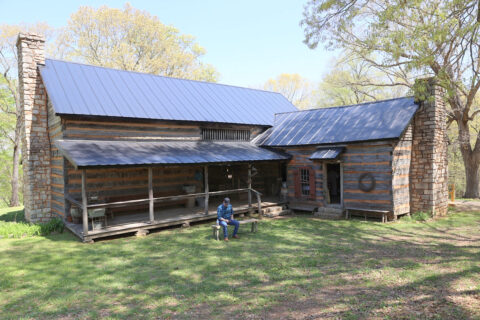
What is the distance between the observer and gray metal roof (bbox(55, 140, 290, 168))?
11367 mm

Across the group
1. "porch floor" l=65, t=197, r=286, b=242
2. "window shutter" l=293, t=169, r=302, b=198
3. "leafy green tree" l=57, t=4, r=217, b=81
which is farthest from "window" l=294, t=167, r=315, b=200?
"leafy green tree" l=57, t=4, r=217, b=81

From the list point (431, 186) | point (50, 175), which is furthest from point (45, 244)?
point (431, 186)

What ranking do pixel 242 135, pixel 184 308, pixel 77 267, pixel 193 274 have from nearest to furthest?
pixel 184 308 < pixel 193 274 < pixel 77 267 < pixel 242 135

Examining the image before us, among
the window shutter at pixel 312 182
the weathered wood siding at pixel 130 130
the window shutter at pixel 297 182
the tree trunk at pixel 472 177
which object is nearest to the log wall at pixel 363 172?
the window shutter at pixel 312 182

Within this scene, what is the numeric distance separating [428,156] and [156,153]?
11.9 metres

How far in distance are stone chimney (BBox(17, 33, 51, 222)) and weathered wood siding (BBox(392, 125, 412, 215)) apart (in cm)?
1509

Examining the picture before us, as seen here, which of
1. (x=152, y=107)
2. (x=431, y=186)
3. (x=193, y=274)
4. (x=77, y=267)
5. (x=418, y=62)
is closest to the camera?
(x=193, y=274)

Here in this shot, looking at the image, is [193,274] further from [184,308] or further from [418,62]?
[418,62]

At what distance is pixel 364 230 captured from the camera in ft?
40.2

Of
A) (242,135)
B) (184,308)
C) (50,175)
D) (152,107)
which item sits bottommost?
(184,308)

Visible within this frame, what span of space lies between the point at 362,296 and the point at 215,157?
934 centimetres

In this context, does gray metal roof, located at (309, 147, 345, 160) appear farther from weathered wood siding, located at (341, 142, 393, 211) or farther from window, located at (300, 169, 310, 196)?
window, located at (300, 169, 310, 196)

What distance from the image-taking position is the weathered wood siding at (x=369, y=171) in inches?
536

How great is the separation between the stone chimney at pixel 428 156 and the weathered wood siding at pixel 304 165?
13.2ft
